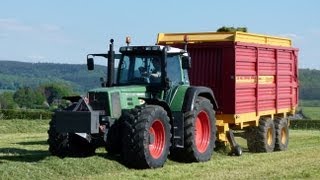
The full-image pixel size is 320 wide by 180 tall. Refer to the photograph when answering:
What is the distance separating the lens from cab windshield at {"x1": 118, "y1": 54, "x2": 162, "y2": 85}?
1231 centimetres

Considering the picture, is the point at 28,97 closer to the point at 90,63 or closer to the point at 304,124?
the point at 304,124

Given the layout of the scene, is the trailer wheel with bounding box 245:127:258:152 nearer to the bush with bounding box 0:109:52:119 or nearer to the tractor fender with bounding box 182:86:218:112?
the tractor fender with bounding box 182:86:218:112

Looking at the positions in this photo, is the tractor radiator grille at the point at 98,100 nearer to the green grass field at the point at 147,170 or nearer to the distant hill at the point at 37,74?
the green grass field at the point at 147,170

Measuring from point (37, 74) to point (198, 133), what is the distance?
507 ft

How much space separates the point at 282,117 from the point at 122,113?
7.84 m

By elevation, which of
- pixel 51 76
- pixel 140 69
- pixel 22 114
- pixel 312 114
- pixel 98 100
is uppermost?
pixel 51 76

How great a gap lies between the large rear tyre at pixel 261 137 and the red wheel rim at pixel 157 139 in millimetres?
5344

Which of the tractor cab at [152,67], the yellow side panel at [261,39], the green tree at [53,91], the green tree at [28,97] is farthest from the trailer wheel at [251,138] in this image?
the green tree at [53,91]

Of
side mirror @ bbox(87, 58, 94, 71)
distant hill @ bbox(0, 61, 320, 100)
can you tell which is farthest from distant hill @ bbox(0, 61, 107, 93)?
side mirror @ bbox(87, 58, 94, 71)

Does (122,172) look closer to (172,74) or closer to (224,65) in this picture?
(172,74)

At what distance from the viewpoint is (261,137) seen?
1619cm

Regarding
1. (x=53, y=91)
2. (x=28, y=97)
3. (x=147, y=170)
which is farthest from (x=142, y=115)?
(x=53, y=91)

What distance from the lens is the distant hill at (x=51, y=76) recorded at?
5492 inches

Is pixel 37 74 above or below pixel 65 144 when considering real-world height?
above
